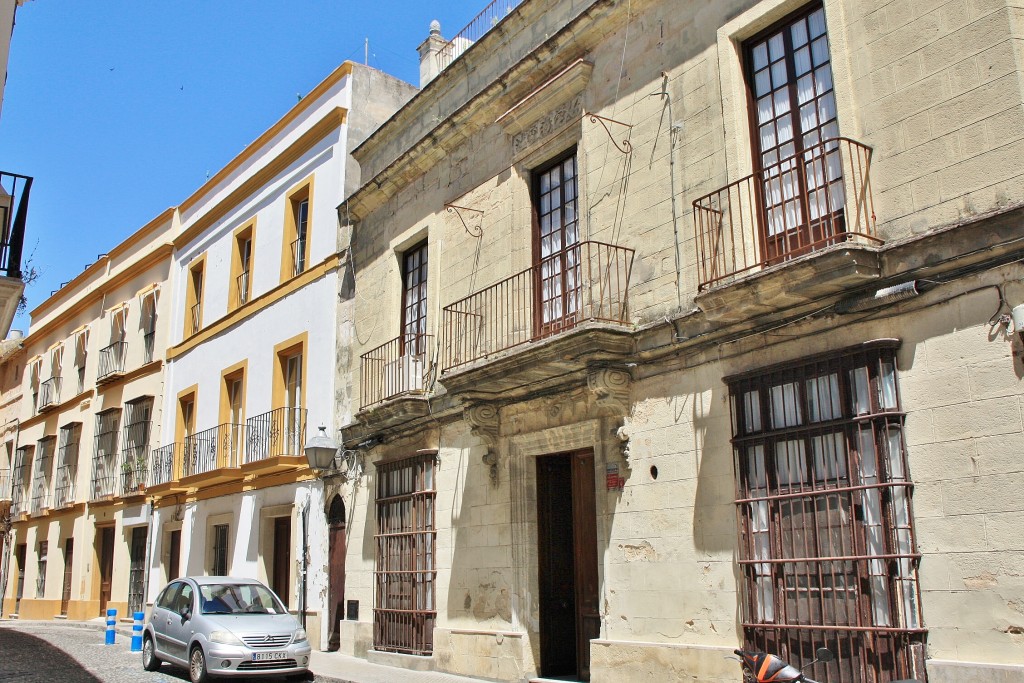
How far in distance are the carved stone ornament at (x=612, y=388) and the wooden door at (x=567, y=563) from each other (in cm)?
122

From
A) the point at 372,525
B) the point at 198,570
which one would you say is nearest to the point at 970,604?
the point at 372,525

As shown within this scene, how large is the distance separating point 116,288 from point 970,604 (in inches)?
915

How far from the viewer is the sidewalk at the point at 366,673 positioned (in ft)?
36.3

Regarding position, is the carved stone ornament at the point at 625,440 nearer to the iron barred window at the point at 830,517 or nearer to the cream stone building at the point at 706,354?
the cream stone building at the point at 706,354

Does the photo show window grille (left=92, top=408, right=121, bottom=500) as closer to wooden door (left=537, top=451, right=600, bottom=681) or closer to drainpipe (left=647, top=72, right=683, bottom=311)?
wooden door (left=537, top=451, right=600, bottom=681)

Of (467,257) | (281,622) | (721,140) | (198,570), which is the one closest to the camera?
(721,140)

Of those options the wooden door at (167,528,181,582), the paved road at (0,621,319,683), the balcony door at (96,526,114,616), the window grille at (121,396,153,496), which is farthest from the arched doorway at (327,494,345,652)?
the balcony door at (96,526,114,616)

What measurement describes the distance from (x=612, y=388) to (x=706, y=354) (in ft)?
3.70

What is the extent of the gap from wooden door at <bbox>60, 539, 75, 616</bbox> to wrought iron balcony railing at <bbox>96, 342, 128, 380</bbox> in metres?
4.45

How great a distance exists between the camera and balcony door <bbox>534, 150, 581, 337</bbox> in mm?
10367

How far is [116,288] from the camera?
25.1 meters

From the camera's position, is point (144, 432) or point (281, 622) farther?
point (144, 432)

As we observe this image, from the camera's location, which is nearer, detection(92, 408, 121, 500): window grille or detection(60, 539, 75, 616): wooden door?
detection(92, 408, 121, 500): window grille

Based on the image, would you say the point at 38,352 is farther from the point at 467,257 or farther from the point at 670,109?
the point at 670,109
